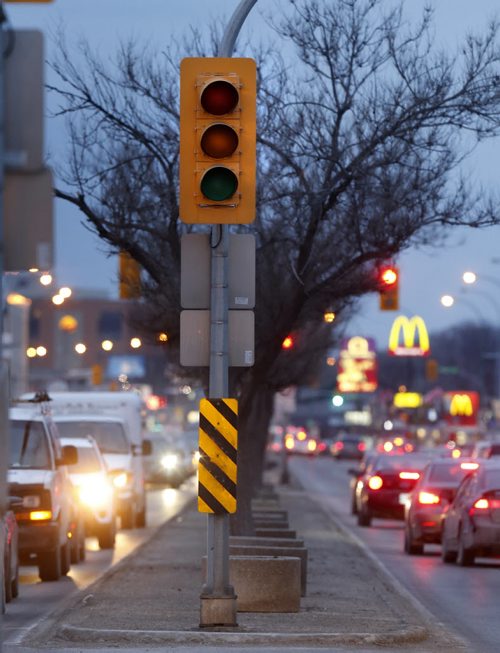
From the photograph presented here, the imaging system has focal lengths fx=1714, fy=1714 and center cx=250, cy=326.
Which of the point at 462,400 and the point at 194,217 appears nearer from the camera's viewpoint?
the point at 194,217

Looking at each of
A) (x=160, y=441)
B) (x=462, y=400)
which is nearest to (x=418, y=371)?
(x=462, y=400)

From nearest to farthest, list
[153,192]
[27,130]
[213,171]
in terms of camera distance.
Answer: [27,130], [213,171], [153,192]

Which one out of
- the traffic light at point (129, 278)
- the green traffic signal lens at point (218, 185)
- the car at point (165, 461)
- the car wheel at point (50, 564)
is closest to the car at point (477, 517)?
the traffic light at point (129, 278)

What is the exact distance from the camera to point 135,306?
99.8 feet

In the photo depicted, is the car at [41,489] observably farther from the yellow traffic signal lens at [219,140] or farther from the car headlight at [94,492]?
the yellow traffic signal lens at [219,140]

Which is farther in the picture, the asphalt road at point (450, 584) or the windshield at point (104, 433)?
the windshield at point (104, 433)

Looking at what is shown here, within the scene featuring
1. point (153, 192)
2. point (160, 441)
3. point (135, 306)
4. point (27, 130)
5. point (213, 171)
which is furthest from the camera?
point (160, 441)

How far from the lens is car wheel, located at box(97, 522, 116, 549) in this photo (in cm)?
2758

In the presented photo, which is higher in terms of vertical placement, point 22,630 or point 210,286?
point 210,286

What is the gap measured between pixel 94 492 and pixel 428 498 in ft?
17.6

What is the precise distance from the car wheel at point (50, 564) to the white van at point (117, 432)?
881 centimetres

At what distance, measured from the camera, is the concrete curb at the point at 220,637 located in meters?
13.4

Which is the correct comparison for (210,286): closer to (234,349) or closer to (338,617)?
(234,349)

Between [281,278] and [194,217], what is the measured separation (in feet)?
34.5
